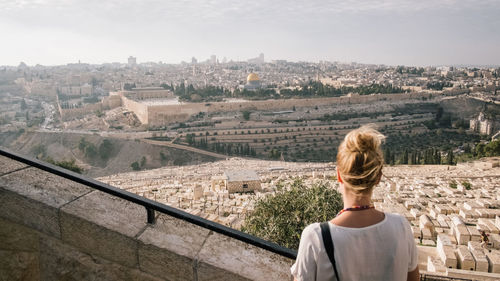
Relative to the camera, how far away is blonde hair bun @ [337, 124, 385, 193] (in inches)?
37.7

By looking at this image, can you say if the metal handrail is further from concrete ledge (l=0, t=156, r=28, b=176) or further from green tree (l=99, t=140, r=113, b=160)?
green tree (l=99, t=140, r=113, b=160)

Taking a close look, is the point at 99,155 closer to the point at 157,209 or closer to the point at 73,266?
the point at 73,266

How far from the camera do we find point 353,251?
934mm

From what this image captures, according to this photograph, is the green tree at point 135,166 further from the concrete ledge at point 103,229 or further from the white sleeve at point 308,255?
the white sleeve at point 308,255

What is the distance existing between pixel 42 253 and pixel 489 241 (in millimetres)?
9161

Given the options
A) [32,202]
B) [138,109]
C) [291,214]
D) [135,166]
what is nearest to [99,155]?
[135,166]

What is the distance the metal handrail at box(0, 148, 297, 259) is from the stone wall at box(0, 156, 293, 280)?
60 mm

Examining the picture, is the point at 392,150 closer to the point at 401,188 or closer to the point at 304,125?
the point at 304,125

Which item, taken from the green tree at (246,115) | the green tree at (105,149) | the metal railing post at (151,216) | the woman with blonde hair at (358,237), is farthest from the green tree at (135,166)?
the woman with blonde hair at (358,237)

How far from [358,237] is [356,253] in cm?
4

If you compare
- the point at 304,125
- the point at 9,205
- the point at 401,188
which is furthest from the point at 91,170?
the point at 9,205

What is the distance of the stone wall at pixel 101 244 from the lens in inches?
47.7

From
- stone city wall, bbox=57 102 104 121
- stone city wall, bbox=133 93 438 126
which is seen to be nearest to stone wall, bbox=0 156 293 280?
stone city wall, bbox=133 93 438 126

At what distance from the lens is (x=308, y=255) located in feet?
3.06
